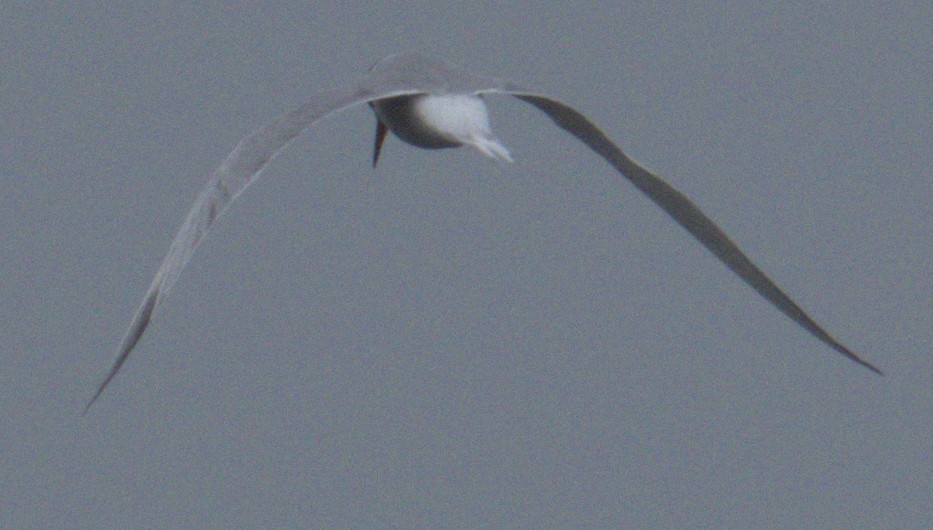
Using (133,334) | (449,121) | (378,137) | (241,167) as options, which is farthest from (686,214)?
(133,334)

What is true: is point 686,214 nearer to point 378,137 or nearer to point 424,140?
point 424,140

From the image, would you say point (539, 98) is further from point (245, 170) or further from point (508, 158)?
point (245, 170)

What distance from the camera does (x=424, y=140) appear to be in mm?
3207

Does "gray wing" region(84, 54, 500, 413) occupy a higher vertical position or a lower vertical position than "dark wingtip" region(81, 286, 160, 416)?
higher

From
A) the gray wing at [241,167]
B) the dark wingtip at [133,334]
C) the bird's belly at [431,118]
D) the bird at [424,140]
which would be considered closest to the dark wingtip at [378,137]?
the bird at [424,140]

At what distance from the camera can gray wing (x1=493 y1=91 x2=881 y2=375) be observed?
3.24 meters

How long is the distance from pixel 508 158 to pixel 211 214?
0.73 metres

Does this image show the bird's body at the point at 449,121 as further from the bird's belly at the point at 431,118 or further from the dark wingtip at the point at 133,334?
the dark wingtip at the point at 133,334

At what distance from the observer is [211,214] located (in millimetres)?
2600

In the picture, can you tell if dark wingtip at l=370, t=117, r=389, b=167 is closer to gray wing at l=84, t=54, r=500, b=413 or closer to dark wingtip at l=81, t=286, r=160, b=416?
gray wing at l=84, t=54, r=500, b=413

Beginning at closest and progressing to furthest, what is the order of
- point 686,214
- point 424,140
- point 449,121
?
point 449,121
point 424,140
point 686,214

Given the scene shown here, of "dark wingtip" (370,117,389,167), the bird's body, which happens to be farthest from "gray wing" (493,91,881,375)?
"dark wingtip" (370,117,389,167)

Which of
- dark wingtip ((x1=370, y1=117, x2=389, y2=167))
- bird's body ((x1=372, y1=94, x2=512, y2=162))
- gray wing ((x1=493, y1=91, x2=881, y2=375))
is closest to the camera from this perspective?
bird's body ((x1=372, y1=94, x2=512, y2=162))

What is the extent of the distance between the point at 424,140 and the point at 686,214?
661 millimetres
